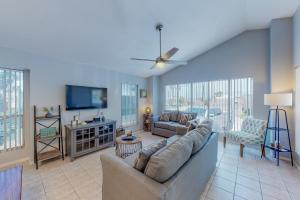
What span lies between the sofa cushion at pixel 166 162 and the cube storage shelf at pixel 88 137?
8.31 feet

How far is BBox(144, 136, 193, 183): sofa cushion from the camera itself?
127 centimetres

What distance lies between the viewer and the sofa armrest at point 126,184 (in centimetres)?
118

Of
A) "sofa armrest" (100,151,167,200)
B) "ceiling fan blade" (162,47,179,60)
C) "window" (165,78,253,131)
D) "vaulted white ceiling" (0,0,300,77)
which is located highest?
"vaulted white ceiling" (0,0,300,77)

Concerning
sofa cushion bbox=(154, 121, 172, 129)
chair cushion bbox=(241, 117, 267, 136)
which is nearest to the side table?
sofa cushion bbox=(154, 121, 172, 129)

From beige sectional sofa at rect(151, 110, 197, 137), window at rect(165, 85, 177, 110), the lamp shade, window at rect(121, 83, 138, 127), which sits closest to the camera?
the lamp shade

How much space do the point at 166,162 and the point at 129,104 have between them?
4.32m

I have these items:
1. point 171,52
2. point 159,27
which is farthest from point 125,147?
point 159,27

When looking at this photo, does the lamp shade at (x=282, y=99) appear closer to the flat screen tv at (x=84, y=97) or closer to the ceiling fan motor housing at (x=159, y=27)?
the ceiling fan motor housing at (x=159, y=27)

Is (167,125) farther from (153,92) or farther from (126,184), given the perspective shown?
(126,184)

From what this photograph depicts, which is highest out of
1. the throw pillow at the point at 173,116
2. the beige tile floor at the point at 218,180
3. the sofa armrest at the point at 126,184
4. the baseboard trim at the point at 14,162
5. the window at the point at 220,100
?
the window at the point at 220,100

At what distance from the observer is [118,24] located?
2.81 meters

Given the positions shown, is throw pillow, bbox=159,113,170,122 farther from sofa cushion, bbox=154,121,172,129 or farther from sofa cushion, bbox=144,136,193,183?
sofa cushion, bbox=144,136,193,183

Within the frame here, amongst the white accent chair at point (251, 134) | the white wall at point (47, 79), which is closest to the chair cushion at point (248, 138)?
the white accent chair at point (251, 134)

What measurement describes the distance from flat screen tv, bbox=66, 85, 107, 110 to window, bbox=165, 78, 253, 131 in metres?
3.07
